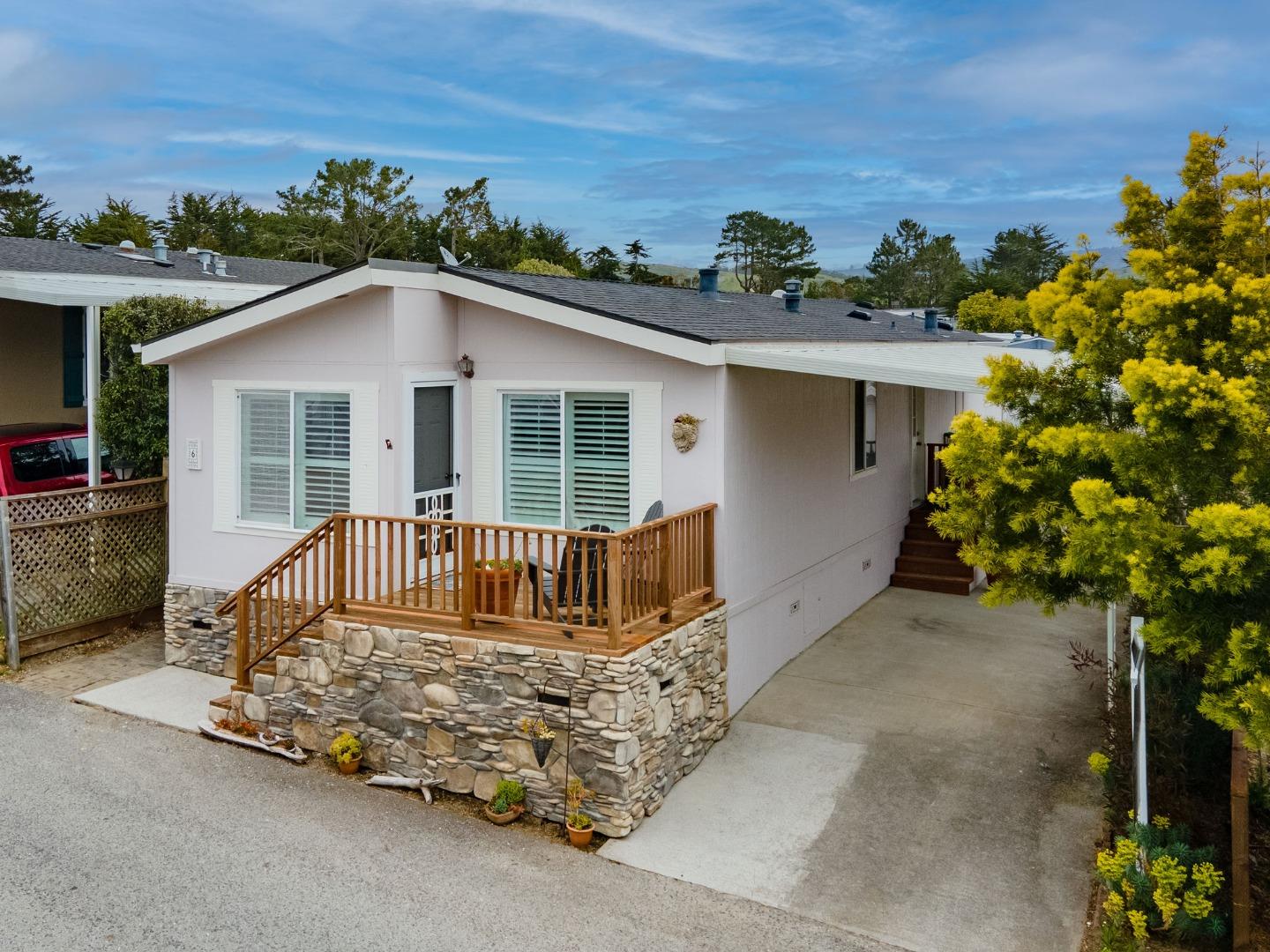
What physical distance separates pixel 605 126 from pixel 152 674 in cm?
4711

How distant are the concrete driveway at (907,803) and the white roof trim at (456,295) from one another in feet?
11.2

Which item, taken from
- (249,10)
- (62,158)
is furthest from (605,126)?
(249,10)

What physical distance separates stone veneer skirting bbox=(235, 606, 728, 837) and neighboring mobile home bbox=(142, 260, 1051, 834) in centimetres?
2

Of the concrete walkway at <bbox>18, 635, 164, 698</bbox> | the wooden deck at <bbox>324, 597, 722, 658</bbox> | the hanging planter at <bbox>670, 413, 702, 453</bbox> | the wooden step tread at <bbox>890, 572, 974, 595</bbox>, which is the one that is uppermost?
the hanging planter at <bbox>670, 413, 702, 453</bbox>

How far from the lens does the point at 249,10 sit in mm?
19062

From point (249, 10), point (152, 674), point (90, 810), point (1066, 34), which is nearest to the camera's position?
point (90, 810)

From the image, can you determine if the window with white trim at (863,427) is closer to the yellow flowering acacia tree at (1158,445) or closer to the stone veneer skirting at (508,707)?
the stone veneer skirting at (508,707)

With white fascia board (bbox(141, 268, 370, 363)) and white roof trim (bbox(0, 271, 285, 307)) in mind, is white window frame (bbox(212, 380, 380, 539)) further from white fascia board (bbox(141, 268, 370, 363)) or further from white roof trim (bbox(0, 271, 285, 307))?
white roof trim (bbox(0, 271, 285, 307))

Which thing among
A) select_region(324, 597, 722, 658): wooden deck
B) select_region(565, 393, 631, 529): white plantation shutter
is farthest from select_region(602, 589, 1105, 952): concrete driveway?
select_region(565, 393, 631, 529): white plantation shutter

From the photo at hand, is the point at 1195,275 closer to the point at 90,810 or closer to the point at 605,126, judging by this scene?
the point at 90,810

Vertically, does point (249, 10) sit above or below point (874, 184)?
below

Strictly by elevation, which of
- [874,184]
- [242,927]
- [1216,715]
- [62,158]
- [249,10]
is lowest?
[242,927]

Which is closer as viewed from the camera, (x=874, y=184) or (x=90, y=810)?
(x=90, y=810)

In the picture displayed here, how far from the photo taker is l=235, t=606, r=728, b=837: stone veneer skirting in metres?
6.71
